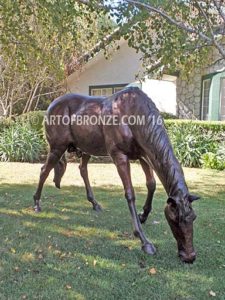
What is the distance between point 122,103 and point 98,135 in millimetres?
595

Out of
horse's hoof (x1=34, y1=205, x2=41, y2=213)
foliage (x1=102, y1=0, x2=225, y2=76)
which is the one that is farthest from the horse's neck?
horse's hoof (x1=34, y1=205, x2=41, y2=213)

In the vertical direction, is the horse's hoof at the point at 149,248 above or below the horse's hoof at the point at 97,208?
above

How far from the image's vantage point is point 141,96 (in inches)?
169

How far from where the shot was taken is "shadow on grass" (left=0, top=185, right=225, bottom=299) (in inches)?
123

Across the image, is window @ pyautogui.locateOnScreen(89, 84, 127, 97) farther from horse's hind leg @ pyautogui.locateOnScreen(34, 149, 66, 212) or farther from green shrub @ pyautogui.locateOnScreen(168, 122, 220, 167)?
horse's hind leg @ pyautogui.locateOnScreen(34, 149, 66, 212)

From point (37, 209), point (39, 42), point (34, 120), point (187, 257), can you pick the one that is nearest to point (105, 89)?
point (34, 120)

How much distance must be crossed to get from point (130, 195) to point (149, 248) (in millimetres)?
615

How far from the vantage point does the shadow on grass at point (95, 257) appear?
3.13m

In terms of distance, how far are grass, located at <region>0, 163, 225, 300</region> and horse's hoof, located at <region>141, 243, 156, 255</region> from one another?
0.20 ft

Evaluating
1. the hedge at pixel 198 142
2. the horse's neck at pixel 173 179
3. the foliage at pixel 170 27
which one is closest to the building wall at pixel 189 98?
the hedge at pixel 198 142

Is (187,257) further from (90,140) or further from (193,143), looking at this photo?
(193,143)

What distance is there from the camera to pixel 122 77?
594 inches

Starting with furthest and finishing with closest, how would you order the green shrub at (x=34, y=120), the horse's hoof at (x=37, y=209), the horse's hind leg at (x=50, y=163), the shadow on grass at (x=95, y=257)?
the green shrub at (x=34, y=120), the horse's hoof at (x=37, y=209), the horse's hind leg at (x=50, y=163), the shadow on grass at (x=95, y=257)

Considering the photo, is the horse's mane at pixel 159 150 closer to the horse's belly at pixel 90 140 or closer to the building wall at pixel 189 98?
the horse's belly at pixel 90 140
